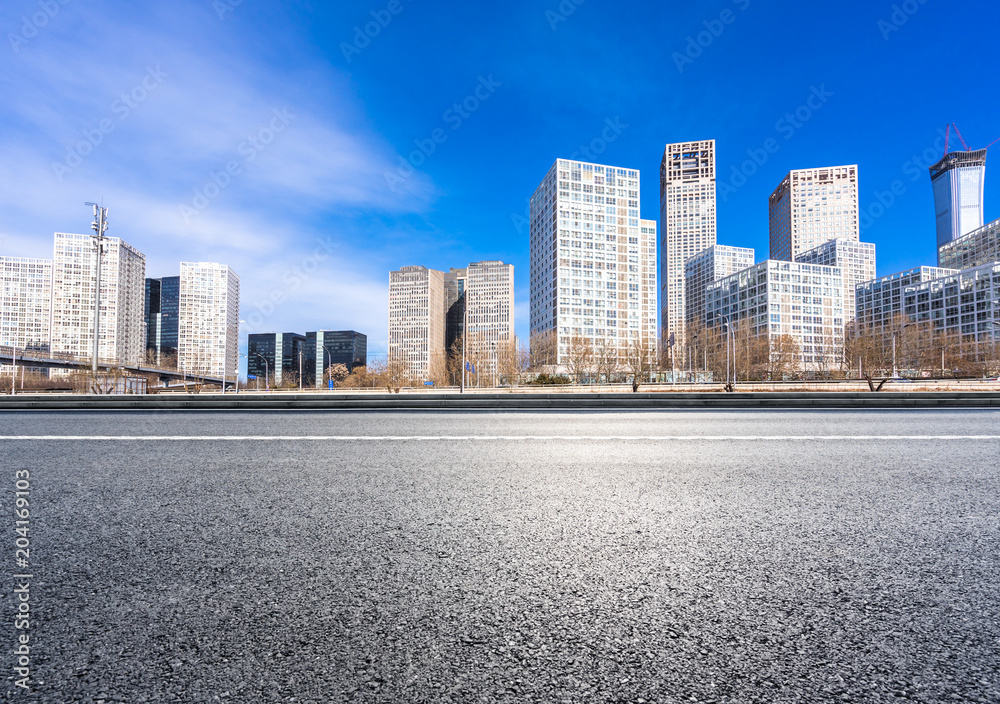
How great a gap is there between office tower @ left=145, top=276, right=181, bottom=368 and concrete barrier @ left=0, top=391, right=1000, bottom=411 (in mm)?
151574

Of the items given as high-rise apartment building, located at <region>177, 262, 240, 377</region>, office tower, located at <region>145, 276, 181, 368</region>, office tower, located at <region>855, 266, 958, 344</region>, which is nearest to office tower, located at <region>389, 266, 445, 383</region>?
high-rise apartment building, located at <region>177, 262, 240, 377</region>

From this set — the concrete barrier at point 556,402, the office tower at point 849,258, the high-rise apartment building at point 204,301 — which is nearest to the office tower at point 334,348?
the high-rise apartment building at point 204,301

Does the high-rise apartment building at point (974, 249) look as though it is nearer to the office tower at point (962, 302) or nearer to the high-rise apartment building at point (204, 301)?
the office tower at point (962, 302)

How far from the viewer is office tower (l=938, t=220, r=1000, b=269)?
452 ft

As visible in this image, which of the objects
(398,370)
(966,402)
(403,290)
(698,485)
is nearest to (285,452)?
(698,485)

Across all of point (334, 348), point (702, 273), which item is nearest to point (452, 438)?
point (334, 348)

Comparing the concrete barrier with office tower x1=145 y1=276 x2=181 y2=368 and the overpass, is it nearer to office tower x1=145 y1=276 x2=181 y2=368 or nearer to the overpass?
the overpass

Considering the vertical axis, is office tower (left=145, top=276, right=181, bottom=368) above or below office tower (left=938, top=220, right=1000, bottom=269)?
below

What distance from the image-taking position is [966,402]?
13164 mm

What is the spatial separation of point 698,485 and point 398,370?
6626 centimetres

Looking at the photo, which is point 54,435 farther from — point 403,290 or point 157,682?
point 403,290

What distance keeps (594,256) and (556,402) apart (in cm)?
12552

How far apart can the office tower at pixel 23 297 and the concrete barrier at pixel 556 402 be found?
109m

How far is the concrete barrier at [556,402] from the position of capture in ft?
42.5
